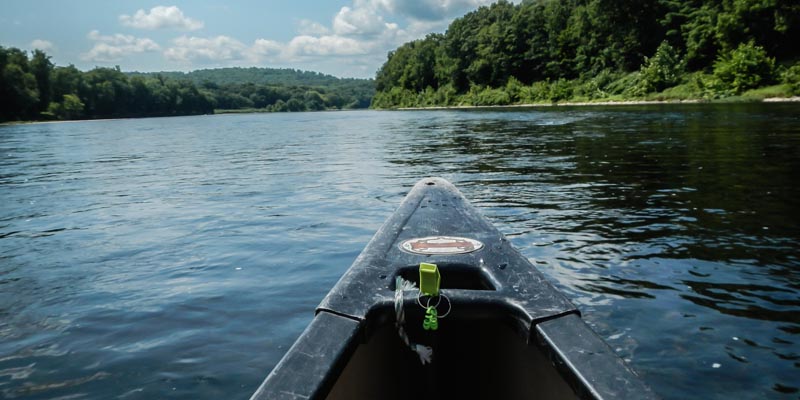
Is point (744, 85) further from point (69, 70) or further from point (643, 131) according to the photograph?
point (69, 70)

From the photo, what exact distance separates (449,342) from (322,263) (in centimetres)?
350

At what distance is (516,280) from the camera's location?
113 inches

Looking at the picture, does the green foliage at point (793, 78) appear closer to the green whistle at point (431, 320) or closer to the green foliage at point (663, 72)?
the green foliage at point (663, 72)

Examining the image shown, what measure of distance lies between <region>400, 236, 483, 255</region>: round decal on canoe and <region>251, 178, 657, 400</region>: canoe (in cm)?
12

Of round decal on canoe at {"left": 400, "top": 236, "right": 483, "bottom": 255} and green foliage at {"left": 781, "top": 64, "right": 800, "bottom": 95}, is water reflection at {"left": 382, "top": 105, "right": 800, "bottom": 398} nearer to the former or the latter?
round decal on canoe at {"left": 400, "top": 236, "right": 483, "bottom": 255}

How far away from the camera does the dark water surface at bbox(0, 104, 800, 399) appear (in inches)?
143

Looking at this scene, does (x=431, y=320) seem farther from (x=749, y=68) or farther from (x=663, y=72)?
(x=663, y=72)

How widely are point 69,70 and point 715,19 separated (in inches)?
4461

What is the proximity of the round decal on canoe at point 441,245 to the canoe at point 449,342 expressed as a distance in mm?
116

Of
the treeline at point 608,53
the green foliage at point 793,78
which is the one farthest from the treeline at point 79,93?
the green foliage at point 793,78

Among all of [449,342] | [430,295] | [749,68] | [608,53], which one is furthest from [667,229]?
[608,53]

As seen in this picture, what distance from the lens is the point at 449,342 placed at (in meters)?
2.68

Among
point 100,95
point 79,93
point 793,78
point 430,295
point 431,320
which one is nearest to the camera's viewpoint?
point 431,320

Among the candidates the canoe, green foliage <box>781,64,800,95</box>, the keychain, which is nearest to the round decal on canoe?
the canoe
